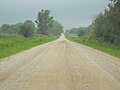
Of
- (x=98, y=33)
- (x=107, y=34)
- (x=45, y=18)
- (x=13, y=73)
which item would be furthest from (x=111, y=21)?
(x=45, y=18)

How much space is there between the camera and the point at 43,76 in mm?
12469

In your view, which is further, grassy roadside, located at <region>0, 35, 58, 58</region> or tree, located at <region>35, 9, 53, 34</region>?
tree, located at <region>35, 9, 53, 34</region>

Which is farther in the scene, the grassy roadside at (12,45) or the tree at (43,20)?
the tree at (43,20)

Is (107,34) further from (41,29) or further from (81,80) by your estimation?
(41,29)

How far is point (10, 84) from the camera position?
10.6 metres

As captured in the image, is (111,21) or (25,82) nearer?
(25,82)

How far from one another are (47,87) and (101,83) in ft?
7.02

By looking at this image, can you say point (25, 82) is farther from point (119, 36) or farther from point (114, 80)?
point (119, 36)

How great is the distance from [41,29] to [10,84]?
135155 mm

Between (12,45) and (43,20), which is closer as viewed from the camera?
(12,45)

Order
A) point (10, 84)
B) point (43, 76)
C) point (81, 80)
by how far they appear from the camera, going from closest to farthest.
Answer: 1. point (10, 84)
2. point (81, 80)
3. point (43, 76)

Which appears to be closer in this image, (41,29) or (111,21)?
(111,21)

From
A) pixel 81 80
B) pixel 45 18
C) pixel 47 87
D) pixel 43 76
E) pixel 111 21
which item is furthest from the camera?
pixel 45 18

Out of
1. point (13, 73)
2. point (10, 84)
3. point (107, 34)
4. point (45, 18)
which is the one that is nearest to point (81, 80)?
point (10, 84)
